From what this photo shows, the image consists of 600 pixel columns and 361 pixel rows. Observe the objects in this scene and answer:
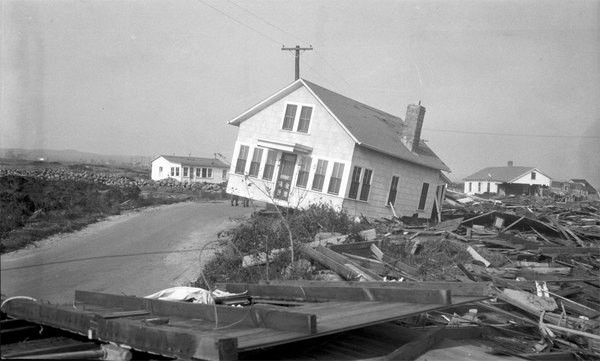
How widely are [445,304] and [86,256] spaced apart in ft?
21.1

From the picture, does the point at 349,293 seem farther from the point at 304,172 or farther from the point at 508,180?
the point at 508,180

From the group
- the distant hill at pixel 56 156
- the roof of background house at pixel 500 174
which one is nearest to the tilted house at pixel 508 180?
the roof of background house at pixel 500 174

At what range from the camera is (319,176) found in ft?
71.9

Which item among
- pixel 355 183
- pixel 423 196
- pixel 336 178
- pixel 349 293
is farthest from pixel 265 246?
pixel 423 196

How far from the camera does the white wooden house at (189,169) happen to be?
2031 cm

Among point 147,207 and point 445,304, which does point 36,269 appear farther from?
point 147,207

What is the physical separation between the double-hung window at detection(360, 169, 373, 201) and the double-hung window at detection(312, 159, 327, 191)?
1720 millimetres

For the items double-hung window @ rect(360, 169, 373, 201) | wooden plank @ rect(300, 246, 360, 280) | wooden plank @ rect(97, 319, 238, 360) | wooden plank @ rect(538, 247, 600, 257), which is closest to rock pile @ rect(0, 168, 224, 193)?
wooden plank @ rect(300, 246, 360, 280)

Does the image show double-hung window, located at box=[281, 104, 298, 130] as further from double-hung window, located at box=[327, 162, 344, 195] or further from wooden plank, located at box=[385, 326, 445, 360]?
wooden plank, located at box=[385, 326, 445, 360]

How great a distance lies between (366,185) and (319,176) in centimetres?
207

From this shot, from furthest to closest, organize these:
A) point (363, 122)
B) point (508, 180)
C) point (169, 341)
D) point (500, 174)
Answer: point (500, 174) < point (508, 180) < point (363, 122) < point (169, 341)

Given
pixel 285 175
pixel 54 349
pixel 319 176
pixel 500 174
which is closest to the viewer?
pixel 54 349

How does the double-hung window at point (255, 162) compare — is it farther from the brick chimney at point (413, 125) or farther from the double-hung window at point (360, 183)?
the brick chimney at point (413, 125)

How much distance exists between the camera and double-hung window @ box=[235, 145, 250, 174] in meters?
23.2
